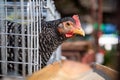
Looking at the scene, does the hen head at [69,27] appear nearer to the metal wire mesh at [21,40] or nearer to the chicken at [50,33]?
the chicken at [50,33]

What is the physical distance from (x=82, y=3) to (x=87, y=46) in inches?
66.9

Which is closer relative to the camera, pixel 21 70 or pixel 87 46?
pixel 21 70

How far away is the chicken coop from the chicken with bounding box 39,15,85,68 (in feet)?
0.15

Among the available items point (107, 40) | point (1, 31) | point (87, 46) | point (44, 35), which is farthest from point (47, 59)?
point (107, 40)

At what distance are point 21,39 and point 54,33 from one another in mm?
197

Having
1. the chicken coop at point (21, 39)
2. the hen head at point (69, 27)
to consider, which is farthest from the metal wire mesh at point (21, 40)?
the hen head at point (69, 27)

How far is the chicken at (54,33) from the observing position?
1.15 meters

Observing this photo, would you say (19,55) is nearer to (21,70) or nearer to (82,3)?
(21,70)

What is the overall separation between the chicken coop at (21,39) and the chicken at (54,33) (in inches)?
1.9

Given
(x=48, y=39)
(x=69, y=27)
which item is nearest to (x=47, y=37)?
(x=48, y=39)

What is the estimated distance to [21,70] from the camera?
1.10 m

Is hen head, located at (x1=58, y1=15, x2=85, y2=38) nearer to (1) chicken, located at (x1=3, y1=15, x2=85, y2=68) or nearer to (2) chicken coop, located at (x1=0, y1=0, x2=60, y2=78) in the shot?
(1) chicken, located at (x1=3, y1=15, x2=85, y2=68)

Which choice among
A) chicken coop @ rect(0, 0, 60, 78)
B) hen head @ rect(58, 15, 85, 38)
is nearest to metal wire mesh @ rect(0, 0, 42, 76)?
chicken coop @ rect(0, 0, 60, 78)

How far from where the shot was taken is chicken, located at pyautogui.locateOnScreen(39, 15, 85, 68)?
1.15 m
